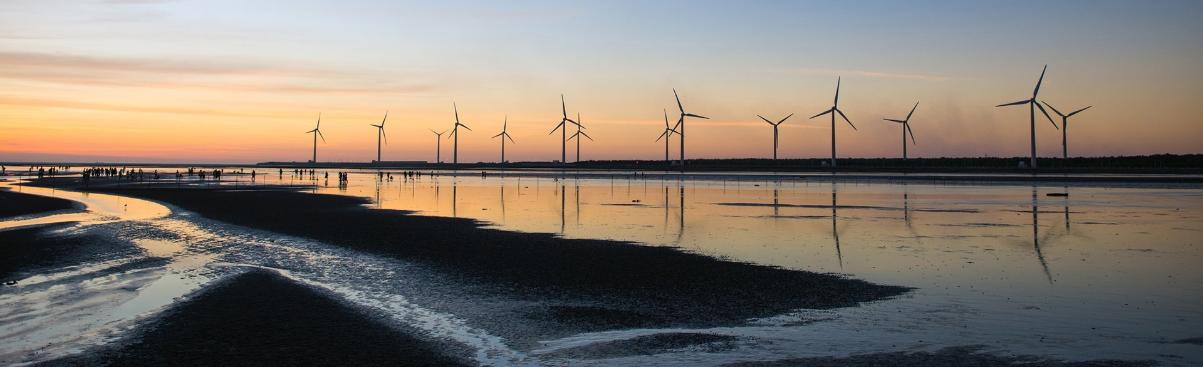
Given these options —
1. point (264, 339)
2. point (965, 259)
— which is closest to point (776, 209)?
point (965, 259)

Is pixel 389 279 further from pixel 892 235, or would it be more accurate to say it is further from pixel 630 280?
pixel 892 235

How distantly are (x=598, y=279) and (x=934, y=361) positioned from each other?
8.39m

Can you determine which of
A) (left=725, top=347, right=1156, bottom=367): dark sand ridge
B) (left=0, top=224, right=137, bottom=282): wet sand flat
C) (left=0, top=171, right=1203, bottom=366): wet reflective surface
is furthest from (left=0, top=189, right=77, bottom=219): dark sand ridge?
(left=725, top=347, right=1156, bottom=367): dark sand ridge

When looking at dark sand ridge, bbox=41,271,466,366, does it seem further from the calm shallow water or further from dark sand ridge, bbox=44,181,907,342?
the calm shallow water

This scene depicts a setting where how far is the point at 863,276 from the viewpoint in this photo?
57.7 ft

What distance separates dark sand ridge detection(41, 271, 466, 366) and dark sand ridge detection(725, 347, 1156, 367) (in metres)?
4.58

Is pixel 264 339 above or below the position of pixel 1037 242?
below

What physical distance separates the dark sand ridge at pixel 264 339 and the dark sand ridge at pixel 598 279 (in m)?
1.83

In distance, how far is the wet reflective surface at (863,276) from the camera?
11.2 meters

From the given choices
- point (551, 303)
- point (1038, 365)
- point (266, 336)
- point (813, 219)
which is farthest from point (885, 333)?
point (813, 219)

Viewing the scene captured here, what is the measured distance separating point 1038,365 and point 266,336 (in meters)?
10.3

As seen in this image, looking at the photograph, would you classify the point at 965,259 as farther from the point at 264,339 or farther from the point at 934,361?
the point at 264,339

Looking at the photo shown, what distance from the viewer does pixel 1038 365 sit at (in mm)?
9836

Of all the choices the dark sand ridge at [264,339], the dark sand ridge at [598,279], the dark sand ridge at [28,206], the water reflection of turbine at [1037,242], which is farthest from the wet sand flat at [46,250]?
the water reflection of turbine at [1037,242]
